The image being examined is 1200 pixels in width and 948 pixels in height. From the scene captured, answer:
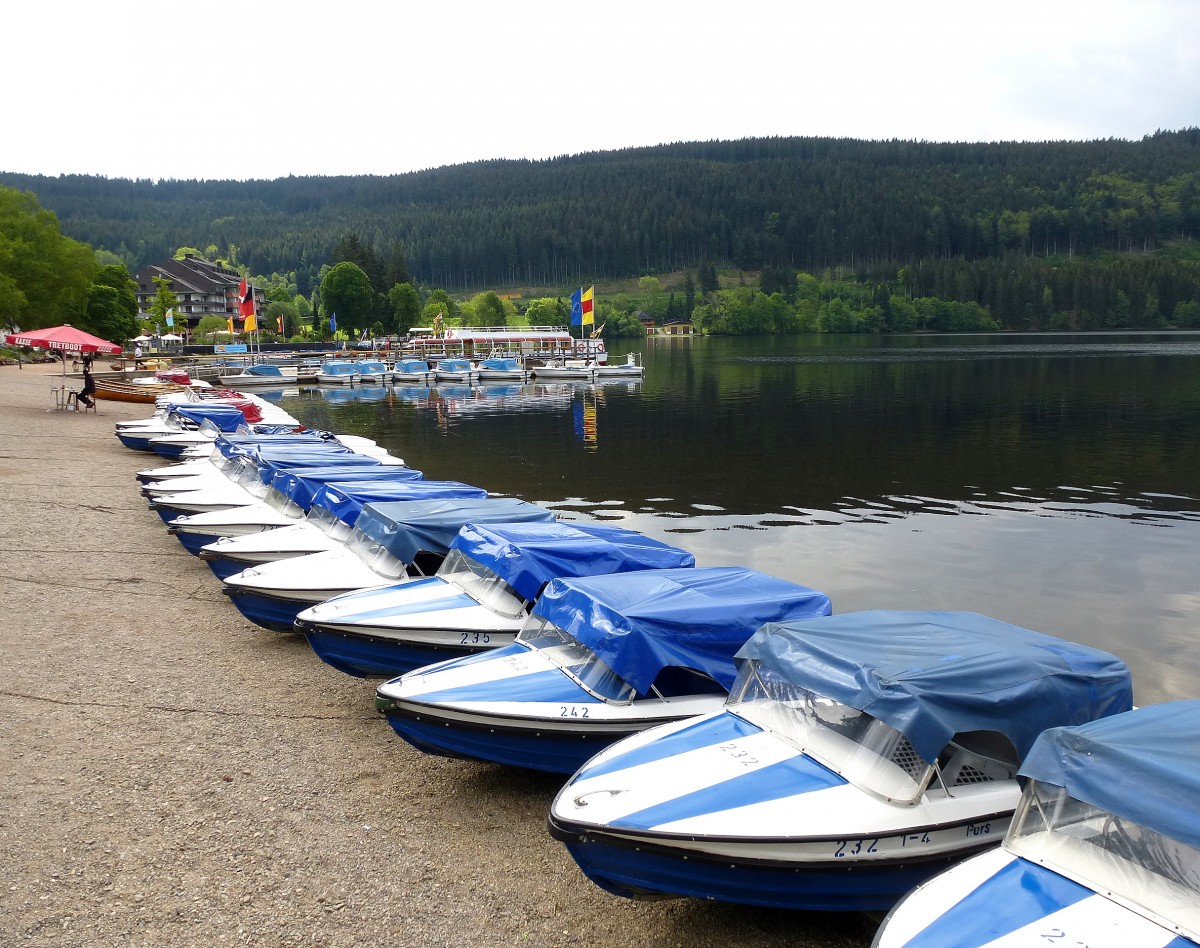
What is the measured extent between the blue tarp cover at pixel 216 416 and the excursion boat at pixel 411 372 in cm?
5729

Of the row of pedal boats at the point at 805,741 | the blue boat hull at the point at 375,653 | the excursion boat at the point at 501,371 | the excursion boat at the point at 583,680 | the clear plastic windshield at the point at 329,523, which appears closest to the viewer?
the row of pedal boats at the point at 805,741

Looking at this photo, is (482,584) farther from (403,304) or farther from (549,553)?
(403,304)

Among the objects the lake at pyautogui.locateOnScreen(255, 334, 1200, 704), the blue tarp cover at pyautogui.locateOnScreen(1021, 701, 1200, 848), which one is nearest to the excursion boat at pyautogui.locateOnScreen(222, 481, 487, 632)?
the lake at pyautogui.locateOnScreen(255, 334, 1200, 704)

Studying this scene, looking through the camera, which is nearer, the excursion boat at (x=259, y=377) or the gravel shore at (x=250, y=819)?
the gravel shore at (x=250, y=819)

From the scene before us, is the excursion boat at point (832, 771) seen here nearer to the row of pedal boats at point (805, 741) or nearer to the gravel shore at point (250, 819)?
the row of pedal boats at point (805, 741)

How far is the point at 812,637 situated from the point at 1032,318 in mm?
209964

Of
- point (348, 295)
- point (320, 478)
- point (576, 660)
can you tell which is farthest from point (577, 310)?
point (576, 660)

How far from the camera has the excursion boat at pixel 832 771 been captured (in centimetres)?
747

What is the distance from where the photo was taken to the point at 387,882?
336 inches

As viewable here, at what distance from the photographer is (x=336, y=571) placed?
15.5 m

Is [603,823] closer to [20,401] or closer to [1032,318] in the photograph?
[20,401]

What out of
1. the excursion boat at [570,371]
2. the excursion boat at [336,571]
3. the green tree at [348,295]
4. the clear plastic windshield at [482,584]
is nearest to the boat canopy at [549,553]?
the clear plastic windshield at [482,584]

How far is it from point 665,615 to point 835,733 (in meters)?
2.51

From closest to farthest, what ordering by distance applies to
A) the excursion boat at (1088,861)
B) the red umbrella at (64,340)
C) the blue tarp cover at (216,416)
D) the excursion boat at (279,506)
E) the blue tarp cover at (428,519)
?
the excursion boat at (1088,861), the blue tarp cover at (428,519), the excursion boat at (279,506), the blue tarp cover at (216,416), the red umbrella at (64,340)
